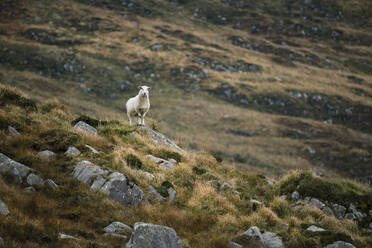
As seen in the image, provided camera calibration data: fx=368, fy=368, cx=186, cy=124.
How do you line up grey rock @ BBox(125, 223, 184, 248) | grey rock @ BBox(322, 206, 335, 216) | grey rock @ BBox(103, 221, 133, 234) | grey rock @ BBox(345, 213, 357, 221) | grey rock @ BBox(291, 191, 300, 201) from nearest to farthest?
grey rock @ BBox(125, 223, 184, 248) → grey rock @ BBox(103, 221, 133, 234) → grey rock @ BBox(322, 206, 335, 216) → grey rock @ BBox(345, 213, 357, 221) → grey rock @ BBox(291, 191, 300, 201)

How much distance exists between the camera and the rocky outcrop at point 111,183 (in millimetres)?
10719

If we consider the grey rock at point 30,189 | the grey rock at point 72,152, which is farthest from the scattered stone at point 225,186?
the grey rock at point 30,189

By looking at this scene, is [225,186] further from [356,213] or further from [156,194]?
[356,213]

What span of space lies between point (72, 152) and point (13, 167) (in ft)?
7.70

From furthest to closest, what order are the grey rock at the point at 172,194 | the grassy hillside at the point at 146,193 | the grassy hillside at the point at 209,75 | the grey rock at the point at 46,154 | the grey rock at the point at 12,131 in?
the grassy hillside at the point at 209,75 → the grey rock at the point at 12,131 → the grey rock at the point at 172,194 → the grey rock at the point at 46,154 → the grassy hillside at the point at 146,193

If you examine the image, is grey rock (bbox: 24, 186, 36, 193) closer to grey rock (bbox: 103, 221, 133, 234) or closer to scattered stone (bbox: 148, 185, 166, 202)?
grey rock (bbox: 103, 221, 133, 234)

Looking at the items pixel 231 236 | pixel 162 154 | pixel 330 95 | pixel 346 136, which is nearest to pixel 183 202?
pixel 231 236

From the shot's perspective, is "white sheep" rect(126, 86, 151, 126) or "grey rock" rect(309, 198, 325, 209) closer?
"grey rock" rect(309, 198, 325, 209)

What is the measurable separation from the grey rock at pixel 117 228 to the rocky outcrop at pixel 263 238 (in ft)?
10.8

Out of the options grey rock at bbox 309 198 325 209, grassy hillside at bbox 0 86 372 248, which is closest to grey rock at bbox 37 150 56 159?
grassy hillside at bbox 0 86 372 248

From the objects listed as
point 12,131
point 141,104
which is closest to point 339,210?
point 141,104

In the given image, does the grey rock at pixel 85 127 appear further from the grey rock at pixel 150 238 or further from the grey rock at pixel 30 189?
the grey rock at pixel 150 238

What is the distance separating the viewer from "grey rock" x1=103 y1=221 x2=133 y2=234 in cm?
911

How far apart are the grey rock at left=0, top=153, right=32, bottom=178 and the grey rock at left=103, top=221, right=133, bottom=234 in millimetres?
3049
